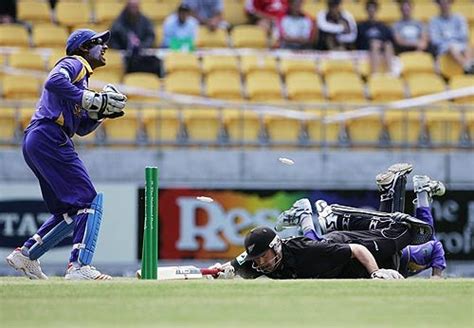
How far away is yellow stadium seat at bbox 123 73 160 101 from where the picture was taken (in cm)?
1956

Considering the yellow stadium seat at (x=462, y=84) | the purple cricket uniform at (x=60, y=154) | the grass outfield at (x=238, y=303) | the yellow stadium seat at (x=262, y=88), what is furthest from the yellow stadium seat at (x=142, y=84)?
the grass outfield at (x=238, y=303)

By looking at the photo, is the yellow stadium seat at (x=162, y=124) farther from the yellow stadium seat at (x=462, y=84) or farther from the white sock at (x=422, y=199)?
the white sock at (x=422, y=199)

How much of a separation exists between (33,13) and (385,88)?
520cm

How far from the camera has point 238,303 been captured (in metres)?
10.3

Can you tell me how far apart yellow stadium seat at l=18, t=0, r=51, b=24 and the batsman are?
8811 mm

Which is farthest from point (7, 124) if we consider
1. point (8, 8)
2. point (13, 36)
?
point (8, 8)

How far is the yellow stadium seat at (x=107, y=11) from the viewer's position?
21016mm

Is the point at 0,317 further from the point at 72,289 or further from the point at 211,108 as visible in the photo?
the point at 211,108

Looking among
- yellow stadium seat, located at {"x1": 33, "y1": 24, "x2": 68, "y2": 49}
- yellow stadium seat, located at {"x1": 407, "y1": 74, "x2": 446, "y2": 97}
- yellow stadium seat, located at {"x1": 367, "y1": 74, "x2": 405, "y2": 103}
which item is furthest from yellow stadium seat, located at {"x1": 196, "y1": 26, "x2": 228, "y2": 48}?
yellow stadium seat, located at {"x1": 407, "y1": 74, "x2": 446, "y2": 97}

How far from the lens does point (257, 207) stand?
1866cm

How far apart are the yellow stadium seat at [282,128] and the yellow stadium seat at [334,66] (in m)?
1.66

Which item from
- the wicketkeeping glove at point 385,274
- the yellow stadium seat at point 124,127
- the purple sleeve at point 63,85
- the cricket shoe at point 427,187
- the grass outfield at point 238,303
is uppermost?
the yellow stadium seat at point 124,127

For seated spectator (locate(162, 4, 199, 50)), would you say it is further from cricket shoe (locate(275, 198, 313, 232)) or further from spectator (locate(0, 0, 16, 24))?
cricket shoe (locate(275, 198, 313, 232))

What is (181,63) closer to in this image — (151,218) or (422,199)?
(422,199)
